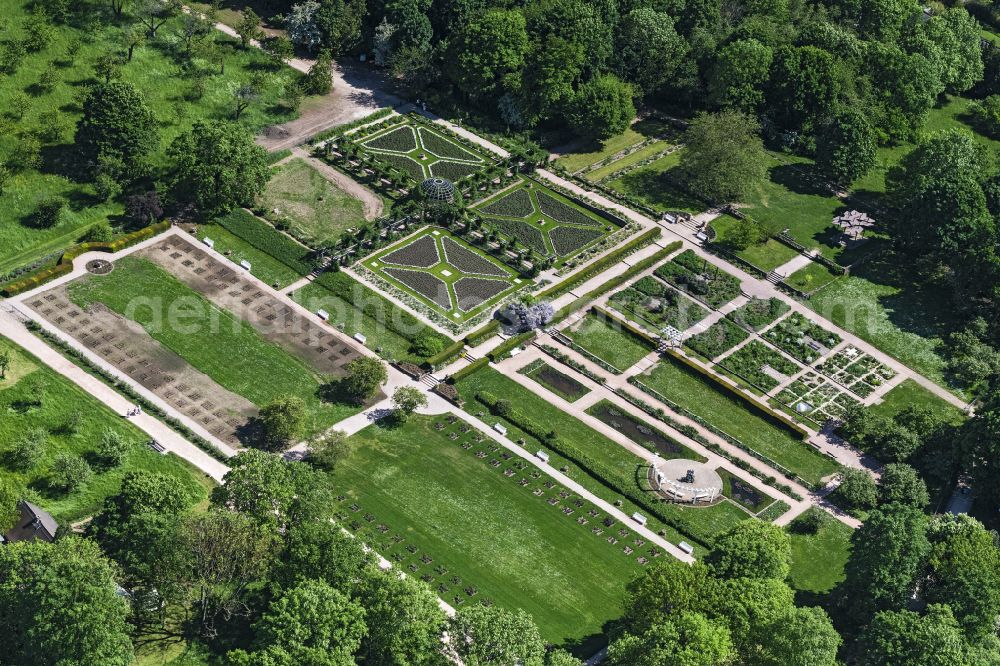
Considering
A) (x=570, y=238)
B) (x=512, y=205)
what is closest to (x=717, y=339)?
(x=570, y=238)

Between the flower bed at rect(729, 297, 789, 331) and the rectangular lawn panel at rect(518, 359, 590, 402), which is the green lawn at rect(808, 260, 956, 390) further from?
the rectangular lawn panel at rect(518, 359, 590, 402)

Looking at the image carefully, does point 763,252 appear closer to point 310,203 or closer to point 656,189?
point 656,189

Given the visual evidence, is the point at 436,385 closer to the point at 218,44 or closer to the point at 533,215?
the point at 533,215

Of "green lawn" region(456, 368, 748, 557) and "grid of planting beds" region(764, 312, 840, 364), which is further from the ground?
"grid of planting beds" region(764, 312, 840, 364)

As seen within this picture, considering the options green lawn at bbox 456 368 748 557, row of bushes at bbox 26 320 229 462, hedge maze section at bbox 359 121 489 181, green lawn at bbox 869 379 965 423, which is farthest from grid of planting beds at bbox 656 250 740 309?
row of bushes at bbox 26 320 229 462

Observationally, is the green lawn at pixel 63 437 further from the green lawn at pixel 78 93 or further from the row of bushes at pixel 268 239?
the row of bushes at pixel 268 239
